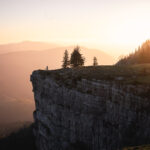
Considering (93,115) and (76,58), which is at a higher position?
(76,58)

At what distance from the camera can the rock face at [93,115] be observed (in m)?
40.5

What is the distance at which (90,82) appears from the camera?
4938cm

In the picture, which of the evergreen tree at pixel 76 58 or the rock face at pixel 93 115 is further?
the evergreen tree at pixel 76 58

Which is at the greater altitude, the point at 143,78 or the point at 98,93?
the point at 143,78

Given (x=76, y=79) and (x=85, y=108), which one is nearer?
(x=85, y=108)

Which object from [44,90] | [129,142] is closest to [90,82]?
[129,142]

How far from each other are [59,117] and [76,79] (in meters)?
12.6

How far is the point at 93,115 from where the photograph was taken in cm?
4856

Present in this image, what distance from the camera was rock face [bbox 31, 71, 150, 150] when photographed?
4054 cm

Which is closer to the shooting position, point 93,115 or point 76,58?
point 93,115

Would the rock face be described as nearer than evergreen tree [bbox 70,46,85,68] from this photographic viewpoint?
Yes

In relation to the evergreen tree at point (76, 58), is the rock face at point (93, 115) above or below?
below

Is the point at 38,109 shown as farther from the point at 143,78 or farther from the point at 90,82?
the point at 143,78

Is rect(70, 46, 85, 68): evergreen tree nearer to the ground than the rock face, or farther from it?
farther from it
